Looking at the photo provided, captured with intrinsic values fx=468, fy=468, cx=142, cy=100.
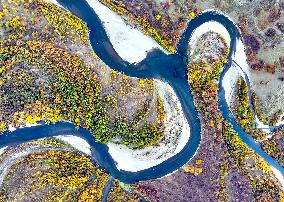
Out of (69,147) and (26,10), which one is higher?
(26,10)

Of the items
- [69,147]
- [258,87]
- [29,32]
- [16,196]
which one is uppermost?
[258,87]

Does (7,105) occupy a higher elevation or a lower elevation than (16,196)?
higher

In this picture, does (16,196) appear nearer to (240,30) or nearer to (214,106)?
(214,106)

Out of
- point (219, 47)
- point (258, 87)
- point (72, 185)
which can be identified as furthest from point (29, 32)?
point (258, 87)

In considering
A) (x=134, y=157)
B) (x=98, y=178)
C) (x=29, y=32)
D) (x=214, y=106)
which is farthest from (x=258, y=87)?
(x=29, y=32)

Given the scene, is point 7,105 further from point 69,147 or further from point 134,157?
point 134,157

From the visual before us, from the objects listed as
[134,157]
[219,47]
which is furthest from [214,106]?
[134,157]

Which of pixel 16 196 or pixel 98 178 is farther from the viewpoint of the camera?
pixel 98 178

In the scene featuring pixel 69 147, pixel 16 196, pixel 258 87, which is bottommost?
pixel 16 196
